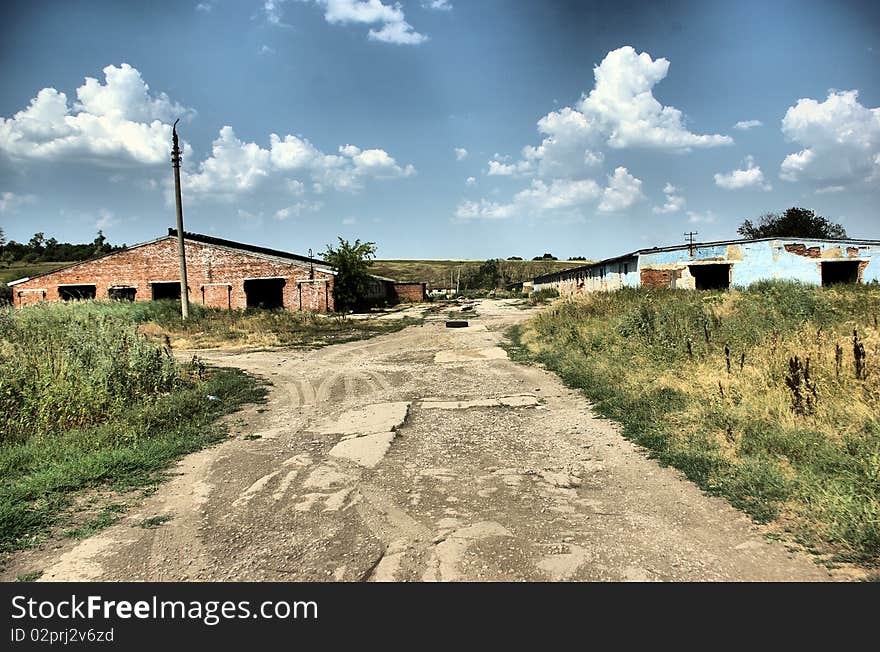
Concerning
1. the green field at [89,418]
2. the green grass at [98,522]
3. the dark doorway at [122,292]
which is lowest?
the green grass at [98,522]

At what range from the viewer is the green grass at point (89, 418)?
399cm

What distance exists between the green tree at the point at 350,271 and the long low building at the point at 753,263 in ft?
54.4

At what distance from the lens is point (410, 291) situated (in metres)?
47.3

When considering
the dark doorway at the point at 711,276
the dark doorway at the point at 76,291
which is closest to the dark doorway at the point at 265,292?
the dark doorway at the point at 76,291

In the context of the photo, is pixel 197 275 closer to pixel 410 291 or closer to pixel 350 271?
pixel 350 271

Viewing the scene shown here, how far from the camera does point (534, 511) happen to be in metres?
3.74

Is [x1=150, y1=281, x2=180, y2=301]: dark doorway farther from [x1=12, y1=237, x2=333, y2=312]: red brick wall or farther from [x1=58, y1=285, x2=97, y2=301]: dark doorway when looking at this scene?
[x1=58, y1=285, x2=97, y2=301]: dark doorway

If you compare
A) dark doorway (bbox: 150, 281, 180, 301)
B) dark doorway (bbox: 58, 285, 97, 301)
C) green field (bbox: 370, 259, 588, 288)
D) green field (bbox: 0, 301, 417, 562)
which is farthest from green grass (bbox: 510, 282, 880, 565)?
green field (bbox: 370, 259, 588, 288)

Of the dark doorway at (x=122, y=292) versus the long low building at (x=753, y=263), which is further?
the dark doorway at (x=122, y=292)

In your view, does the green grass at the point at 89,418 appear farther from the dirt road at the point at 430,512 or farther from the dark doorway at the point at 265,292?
the dark doorway at the point at 265,292

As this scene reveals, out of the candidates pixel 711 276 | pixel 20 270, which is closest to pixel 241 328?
pixel 711 276
